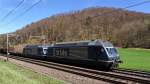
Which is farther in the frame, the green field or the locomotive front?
the green field

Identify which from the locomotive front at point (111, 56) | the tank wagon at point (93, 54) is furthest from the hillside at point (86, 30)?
the locomotive front at point (111, 56)

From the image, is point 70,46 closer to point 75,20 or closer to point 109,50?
point 109,50

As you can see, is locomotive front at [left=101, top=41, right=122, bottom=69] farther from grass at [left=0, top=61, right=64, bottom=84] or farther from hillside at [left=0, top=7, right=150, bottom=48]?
hillside at [left=0, top=7, right=150, bottom=48]

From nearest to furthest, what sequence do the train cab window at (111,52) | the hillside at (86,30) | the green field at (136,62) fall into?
the train cab window at (111,52) < the green field at (136,62) < the hillside at (86,30)

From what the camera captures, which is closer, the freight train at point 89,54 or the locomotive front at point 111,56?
the locomotive front at point 111,56

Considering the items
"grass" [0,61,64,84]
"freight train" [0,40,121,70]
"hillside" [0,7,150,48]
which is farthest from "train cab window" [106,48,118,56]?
"hillside" [0,7,150,48]

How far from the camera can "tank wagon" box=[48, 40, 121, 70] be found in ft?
88.5

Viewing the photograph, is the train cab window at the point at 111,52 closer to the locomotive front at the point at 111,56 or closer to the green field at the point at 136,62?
the locomotive front at the point at 111,56

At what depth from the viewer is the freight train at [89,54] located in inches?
1064

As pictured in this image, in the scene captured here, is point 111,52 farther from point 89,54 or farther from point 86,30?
point 86,30

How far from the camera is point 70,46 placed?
34.4 meters

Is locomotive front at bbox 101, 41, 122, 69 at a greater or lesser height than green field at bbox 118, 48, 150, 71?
greater

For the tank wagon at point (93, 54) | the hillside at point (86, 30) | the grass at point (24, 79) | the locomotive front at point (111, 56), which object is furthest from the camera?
the hillside at point (86, 30)

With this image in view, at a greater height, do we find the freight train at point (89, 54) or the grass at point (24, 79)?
the freight train at point (89, 54)
